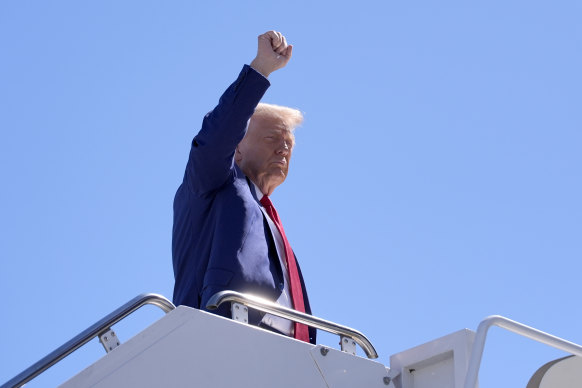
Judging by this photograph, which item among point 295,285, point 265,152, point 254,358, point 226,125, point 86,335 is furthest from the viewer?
point 265,152

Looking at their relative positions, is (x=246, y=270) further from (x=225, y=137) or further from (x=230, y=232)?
(x=225, y=137)

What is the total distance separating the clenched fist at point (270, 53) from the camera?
500 centimetres

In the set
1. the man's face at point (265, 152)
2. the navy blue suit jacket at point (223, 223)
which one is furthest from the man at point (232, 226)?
the man's face at point (265, 152)

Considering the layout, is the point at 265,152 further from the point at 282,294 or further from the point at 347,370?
the point at 347,370

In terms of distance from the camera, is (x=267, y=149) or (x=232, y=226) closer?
(x=232, y=226)

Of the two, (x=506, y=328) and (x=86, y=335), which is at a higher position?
(x=506, y=328)

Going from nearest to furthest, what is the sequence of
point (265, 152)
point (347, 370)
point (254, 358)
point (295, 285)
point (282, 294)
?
point (254, 358) < point (347, 370) < point (282, 294) < point (295, 285) < point (265, 152)

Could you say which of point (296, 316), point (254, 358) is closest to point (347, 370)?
point (296, 316)

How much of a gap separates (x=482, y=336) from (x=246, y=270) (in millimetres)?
1321

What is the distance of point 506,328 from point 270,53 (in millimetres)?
1841

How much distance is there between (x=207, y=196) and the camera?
5.21m

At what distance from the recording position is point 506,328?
4.02 m

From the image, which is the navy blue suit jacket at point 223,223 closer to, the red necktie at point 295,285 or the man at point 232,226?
the man at point 232,226

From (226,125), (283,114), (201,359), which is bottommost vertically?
(201,359)
